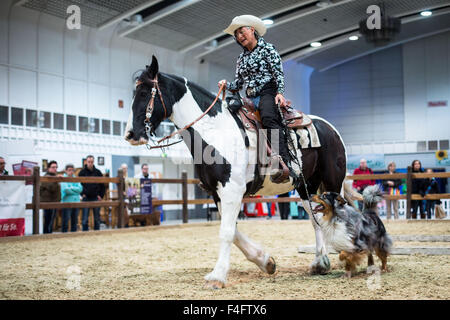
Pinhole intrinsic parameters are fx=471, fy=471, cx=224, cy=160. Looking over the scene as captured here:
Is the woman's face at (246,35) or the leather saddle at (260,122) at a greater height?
the woman's face at (246,35)

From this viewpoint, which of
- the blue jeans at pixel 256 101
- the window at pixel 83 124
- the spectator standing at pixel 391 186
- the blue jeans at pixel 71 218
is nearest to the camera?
the blue jeans at pixel 256 101

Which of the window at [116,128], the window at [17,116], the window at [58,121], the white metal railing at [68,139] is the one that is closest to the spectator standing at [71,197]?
the white metal railing at [68,139]

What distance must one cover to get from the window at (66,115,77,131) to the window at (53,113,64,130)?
24 cm

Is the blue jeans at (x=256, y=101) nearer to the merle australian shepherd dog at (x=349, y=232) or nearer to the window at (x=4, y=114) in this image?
the merle australian shepherd dog at (x=349, y=232)

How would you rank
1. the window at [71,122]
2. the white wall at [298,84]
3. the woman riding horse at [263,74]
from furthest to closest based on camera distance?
the white wall at [298,84] → the window at [71,122] → the woman riding horse at [263,74]

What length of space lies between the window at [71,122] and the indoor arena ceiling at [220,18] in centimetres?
356

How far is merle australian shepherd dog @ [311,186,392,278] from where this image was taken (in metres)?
4.28

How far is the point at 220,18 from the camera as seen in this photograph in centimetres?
1842

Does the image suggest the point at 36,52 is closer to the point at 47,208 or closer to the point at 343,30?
the point at 47,208

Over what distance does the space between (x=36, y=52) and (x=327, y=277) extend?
1553 cm

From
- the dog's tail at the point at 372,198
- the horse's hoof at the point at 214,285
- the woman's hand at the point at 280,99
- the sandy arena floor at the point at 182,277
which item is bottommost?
the sandy arena floor at the point at 182,277

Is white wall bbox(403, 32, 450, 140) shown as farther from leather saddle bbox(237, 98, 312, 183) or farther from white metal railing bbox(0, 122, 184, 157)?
leather saddle bbox(237, 98, 312, 183)

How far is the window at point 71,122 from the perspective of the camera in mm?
17891
